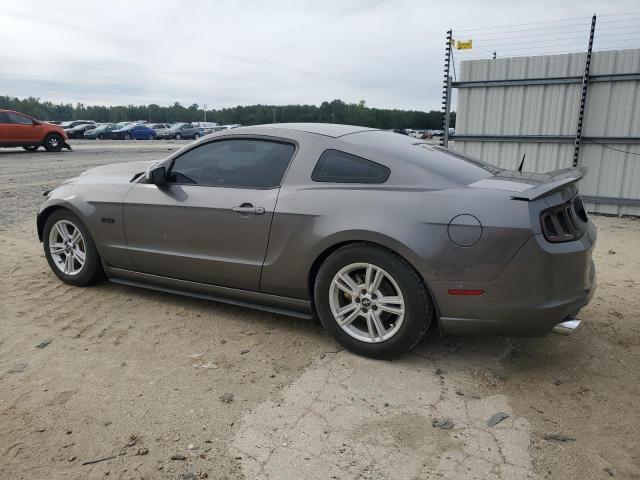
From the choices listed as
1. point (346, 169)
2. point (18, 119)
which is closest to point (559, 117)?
point (346, 169)

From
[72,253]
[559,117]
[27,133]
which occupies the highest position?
[559,117]

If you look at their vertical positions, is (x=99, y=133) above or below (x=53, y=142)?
below

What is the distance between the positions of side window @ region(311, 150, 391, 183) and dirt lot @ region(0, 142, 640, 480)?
116cm

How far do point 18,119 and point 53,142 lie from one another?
5.07 feet

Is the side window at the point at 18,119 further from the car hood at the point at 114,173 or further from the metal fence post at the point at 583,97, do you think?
the metal fence post at the point at 583,97

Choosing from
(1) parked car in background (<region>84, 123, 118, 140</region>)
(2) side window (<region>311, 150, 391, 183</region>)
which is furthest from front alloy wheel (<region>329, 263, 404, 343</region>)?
(1) parked car in background (<region>84, 123, 118, 140</region>)

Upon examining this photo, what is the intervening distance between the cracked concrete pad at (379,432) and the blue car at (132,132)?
1650 inches

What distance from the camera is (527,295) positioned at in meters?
3.00

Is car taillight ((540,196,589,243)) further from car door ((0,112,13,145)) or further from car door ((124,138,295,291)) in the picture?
car door ((0,112,13,145))

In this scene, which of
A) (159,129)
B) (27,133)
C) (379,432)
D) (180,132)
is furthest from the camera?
(180,132)

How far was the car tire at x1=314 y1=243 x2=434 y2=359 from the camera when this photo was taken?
10.6ft

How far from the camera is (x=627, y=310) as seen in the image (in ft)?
14.3

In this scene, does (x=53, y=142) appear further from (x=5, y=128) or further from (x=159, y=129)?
(x=159, y=129)

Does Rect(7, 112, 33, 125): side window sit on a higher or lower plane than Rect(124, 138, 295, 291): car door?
higher
